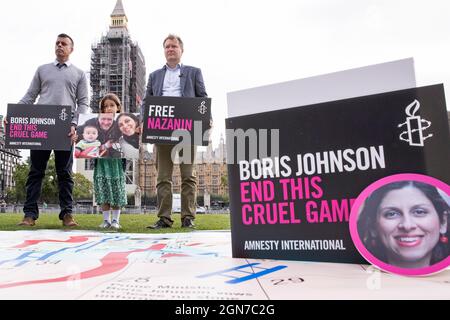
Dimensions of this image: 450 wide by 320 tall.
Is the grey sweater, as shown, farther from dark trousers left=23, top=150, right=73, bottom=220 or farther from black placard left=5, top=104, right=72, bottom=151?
dark trousers left=23, top=150, right=73, bottom=220

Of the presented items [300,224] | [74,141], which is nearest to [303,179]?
[300,224]

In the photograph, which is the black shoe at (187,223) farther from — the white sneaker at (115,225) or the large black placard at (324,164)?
the large black placard at (324,164)

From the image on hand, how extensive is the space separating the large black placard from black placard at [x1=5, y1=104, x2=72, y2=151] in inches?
83.6

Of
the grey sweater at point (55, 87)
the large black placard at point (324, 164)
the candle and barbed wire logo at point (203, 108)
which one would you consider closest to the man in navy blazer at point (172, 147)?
the candle and barbed wire logo at point (203, 108)

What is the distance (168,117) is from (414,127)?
6.47ft

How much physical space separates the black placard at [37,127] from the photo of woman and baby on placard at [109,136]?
0.15 m

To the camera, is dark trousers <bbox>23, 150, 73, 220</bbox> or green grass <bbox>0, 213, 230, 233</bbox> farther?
dark trousers <bbox>23, 150, 73, 220</bbox>

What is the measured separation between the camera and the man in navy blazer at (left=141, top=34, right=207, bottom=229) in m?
3.07

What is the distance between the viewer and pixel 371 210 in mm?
1200

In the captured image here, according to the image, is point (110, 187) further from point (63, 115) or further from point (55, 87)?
point (55, 87)

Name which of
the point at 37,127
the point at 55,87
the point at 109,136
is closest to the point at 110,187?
the point at 109,136

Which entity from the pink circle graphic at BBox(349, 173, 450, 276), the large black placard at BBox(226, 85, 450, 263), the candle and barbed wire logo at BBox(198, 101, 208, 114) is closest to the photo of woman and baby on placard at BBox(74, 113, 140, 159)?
the candle and barbed wire logo at BBox(198, 101, 208, 114)
